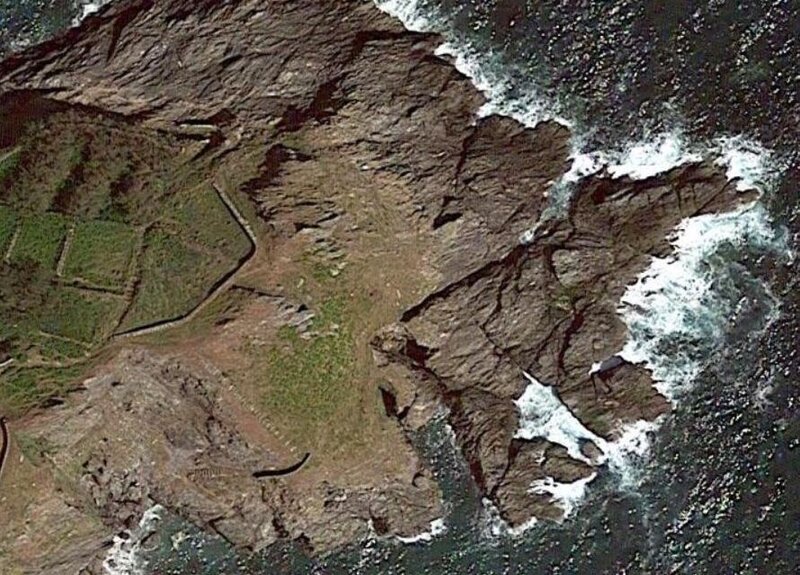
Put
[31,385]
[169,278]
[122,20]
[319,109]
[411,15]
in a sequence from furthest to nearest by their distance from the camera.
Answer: [411,15], [122,20], [319,109], [31,385], [169,278]

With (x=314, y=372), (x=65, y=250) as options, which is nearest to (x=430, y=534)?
(x=314, y=372)

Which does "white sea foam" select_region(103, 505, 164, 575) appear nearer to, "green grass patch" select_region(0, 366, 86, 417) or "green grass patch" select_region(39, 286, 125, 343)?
"green grass patch" select_region(0, 366, 86, 417)

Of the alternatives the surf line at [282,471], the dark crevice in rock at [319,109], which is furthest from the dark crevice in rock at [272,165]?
the surf line at [282,471]

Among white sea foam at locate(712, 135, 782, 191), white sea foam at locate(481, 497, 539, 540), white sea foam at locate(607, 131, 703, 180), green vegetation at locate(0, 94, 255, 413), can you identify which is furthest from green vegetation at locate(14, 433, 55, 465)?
white sea foam at locate(712, 135, 782, 191)

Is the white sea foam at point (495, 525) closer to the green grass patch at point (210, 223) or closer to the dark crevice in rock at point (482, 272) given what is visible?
the dark crevice in rock at point (482, 272)

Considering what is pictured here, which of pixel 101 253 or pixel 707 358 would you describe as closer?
pixel 101 253

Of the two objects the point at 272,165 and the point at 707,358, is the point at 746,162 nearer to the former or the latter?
the point at 707,358
